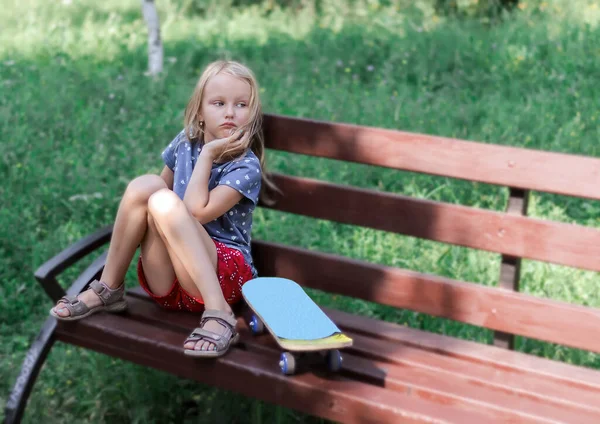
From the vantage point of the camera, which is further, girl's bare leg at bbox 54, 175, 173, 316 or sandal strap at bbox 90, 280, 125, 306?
sandal strap at bbox 90, 280, 125, 306

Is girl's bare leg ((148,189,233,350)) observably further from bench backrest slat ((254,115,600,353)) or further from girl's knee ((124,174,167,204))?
bench backrest slat ((254,115,600,353))

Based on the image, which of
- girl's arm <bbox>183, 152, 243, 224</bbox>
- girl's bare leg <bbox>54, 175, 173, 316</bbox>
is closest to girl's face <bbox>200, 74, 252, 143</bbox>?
girl's arm <bbox>183, 152, 243, 224</bbox>

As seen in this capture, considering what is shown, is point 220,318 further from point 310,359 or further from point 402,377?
point 402,377

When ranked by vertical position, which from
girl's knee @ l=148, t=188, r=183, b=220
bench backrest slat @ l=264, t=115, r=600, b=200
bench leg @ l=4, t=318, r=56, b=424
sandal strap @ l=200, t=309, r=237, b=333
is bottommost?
bench leg @ l=4, t=318, r=56, b=424

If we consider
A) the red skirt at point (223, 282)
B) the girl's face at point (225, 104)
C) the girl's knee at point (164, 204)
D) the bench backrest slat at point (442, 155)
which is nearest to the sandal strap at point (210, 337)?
the red skirt at point (223, 282)

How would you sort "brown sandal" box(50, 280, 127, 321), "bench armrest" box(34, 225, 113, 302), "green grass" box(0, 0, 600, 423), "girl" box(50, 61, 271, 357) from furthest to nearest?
"green grass" box(0, 0, 600, 423)
"bench armrest" box(34, 225, 113, 302)
"brown sandal" box(50, 280, 127, 321)
"girl" box(50, 61, 271, 357)

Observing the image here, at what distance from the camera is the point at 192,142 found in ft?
9.51

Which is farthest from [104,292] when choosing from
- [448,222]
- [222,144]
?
[448,222]

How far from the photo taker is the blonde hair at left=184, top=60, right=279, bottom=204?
2.77m

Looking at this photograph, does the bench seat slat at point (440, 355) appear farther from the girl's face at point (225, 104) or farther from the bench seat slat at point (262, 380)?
the girl's face at point (225, 104)

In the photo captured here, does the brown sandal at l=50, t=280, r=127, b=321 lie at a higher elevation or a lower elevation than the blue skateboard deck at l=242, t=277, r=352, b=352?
lower

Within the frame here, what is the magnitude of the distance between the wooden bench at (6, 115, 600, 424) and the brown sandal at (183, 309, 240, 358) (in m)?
0.04

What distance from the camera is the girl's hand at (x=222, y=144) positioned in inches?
106

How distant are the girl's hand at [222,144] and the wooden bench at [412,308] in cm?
34
